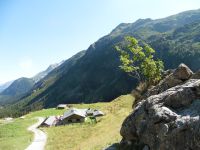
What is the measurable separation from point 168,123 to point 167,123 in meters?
0.15

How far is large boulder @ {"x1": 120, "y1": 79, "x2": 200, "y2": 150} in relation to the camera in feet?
62.3

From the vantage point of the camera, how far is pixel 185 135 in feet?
62.1

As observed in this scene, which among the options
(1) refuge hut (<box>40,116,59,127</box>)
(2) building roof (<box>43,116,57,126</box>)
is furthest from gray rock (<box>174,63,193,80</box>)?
(2) building roof (<box>43,116,57,126</box>)

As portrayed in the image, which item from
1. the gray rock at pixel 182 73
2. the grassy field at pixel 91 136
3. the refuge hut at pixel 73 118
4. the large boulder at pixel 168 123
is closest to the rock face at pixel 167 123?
the large boulder at pixel 168 123

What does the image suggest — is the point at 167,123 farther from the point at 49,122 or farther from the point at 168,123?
the point at 49,122

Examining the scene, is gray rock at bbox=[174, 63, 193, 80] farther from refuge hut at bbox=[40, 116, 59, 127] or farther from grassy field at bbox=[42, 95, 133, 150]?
refuge hut at bbox=[40, 116, 59, 127]

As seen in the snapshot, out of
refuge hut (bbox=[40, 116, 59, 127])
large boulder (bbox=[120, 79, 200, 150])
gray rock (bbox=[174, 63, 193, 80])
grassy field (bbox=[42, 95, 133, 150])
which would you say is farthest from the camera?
refuge hut (bbox=[40, 116, 59, 127])

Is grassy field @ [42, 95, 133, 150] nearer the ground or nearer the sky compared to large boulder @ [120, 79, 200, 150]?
nearer the ground

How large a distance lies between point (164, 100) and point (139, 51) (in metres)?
54.7

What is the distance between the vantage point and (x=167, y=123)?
69.8ft

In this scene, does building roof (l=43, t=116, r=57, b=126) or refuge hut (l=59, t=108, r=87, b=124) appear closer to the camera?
building roof (l=43, t=116, r=57, b=126)

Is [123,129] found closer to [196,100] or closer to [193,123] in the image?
[196,100]

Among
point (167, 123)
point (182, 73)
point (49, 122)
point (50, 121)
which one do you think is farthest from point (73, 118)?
point (167, 123)

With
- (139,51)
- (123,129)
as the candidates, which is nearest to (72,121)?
(139,51)
